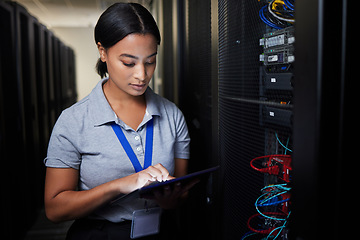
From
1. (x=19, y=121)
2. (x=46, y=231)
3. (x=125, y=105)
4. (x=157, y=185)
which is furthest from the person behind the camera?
(x=46, y=231)

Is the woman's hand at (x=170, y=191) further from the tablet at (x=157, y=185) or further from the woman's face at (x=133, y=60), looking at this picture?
the woman's face at (x=133, y=60)

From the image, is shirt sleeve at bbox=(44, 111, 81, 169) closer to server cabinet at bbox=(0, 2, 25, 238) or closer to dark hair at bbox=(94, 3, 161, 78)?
dark hair at bbox=(94, 3, 161, 78)

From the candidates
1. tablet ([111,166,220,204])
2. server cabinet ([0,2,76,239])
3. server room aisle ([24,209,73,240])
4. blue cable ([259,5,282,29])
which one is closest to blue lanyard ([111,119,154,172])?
tablet ([111,166,220,204])

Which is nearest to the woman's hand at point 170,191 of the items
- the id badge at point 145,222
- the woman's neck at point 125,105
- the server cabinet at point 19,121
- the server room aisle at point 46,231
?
the id badge at point 145,222

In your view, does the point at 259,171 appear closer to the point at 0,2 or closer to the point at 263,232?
the point at 263,232

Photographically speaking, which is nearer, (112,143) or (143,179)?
(143,179)

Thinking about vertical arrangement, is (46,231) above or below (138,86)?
below

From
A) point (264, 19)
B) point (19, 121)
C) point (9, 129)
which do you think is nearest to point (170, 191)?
point (264, 19)

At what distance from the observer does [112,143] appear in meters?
1.01

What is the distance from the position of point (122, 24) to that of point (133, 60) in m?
0.11

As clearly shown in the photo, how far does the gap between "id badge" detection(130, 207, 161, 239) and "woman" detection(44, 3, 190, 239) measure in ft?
0.11

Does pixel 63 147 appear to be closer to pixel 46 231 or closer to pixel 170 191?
pixel 170 191

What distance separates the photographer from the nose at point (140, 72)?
945 mm

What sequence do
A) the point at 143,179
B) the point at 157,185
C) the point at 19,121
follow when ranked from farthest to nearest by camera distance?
the point at 19,121
the point at 143,179
the point at 157,185
